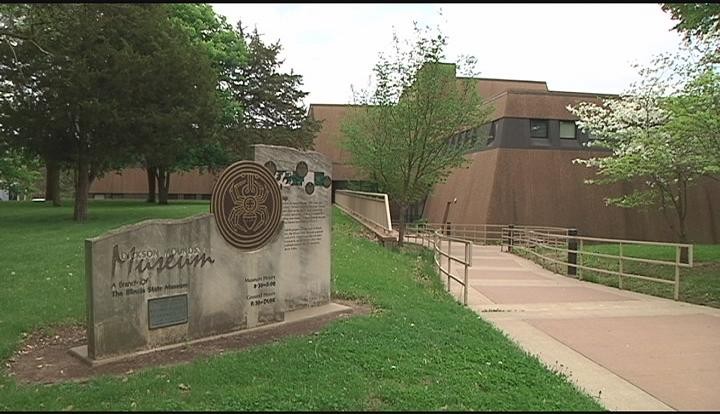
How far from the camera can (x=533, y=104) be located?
28.4 m

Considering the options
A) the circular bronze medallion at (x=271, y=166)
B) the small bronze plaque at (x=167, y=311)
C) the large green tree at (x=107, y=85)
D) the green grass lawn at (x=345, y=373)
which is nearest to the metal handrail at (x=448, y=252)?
the green grass lawn at (x=345, y=373)

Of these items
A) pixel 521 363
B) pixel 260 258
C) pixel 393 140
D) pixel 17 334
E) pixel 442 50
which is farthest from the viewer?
pixel 393 140

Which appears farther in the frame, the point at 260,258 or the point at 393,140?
the point at 393,140

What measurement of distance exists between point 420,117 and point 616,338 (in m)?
11.8

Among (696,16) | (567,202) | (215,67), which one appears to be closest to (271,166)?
(696,16)

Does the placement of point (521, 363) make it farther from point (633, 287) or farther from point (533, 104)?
point (533, 104)

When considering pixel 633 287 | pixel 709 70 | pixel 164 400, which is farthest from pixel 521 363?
pixel 709 70

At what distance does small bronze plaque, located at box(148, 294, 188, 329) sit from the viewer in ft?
18.8

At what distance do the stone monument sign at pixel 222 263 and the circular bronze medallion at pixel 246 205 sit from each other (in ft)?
0.04

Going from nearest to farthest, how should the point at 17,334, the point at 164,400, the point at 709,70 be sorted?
the point at 164,400 → the point at 17,334 → the point at 709,70

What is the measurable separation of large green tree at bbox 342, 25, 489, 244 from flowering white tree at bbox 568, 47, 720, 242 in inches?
203

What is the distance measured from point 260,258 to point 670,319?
19.6 feet

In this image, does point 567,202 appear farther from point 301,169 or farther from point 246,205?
point 246,205

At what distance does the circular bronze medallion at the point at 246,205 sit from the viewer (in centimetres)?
646
